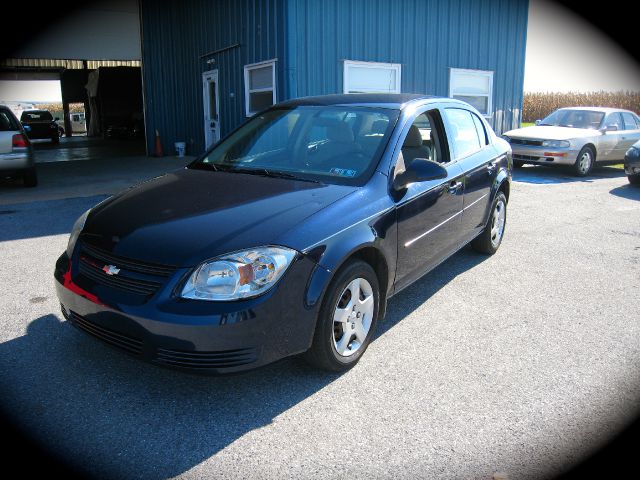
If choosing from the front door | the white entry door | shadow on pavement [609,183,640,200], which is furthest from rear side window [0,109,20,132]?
shadow on pavement [609,183,640,200]

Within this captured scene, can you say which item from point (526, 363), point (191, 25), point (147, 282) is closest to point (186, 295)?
point (147, 282)

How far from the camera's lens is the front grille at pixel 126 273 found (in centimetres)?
269

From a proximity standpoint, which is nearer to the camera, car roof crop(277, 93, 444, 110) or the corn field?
car roof crop(277, 93, 444, 110)

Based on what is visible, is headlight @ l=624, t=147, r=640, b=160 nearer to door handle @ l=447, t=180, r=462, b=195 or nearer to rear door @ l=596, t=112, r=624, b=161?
rear door @ l=596, t=112, r=624, b=161

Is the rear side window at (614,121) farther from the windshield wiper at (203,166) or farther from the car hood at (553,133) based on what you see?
the windshield wiper at (203,166)

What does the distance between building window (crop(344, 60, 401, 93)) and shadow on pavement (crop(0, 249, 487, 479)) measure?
365 inches

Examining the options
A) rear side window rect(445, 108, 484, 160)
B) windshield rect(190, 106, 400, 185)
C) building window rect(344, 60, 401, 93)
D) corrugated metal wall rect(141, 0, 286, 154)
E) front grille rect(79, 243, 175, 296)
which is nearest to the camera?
front grille rect(79, 243, 175, 296)

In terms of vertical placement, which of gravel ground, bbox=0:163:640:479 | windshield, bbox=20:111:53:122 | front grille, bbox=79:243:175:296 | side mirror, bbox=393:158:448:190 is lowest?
gravel ground, bbox=0:163:640:479

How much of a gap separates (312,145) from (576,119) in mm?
11206

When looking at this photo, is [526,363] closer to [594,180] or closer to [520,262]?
[520,262]

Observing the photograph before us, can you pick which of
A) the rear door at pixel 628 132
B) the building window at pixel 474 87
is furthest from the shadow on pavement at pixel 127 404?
the rear door at pixel 628 132

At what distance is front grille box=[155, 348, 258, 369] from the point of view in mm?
2609

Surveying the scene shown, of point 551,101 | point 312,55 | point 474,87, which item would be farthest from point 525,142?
point 551,101

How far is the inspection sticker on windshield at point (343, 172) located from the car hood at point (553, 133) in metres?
9.66
